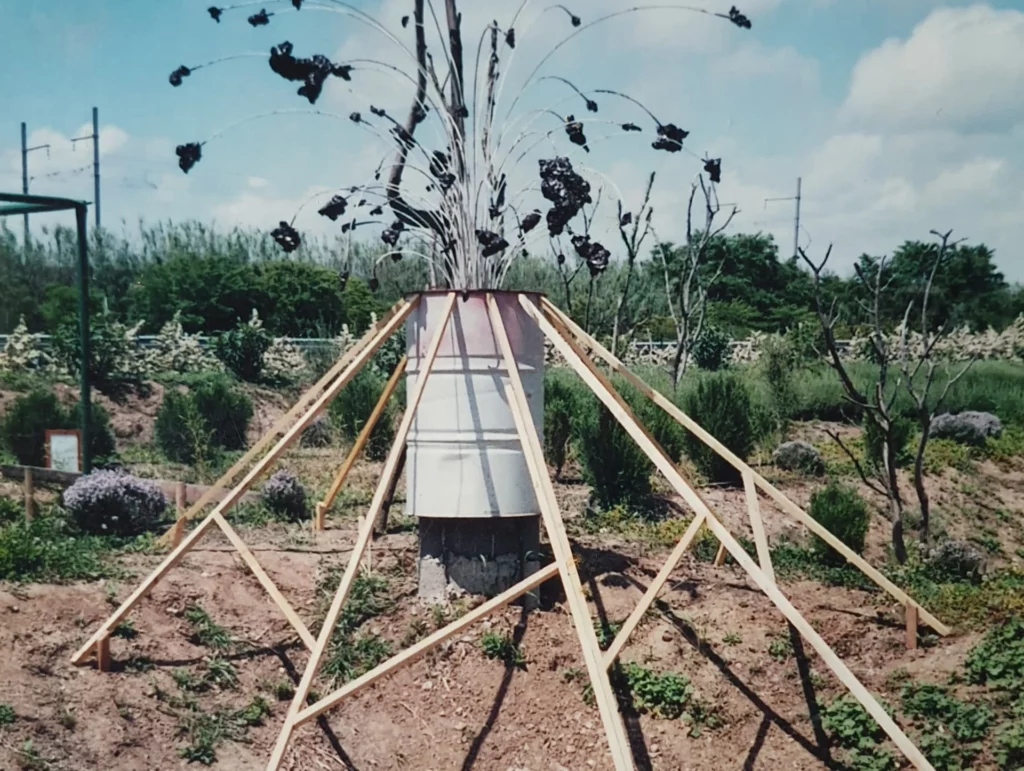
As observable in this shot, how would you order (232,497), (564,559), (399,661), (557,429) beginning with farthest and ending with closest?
(557,429), (232,497), (399,661), (564,559)

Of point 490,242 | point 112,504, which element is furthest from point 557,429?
point 490,242

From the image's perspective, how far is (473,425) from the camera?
19.1 ft

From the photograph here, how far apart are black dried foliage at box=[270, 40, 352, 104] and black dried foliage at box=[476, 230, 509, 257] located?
1.13 m

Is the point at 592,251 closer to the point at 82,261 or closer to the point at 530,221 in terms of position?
the point at 530,221

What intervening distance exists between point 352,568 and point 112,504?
9.09ft

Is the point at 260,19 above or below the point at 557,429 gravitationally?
above

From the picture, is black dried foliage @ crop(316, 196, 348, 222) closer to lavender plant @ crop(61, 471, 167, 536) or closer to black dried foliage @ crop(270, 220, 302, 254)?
black dried foliage @ crop(270, 220, 302, 254)

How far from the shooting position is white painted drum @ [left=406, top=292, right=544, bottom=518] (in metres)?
5.82

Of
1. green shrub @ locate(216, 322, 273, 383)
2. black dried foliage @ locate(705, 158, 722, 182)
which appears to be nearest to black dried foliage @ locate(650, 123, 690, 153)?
black dried foliage @ locate(705, 158, 722, 182)

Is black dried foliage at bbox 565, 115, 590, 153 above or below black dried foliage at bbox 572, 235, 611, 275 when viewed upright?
above

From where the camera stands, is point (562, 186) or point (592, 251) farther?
point (592, 251)

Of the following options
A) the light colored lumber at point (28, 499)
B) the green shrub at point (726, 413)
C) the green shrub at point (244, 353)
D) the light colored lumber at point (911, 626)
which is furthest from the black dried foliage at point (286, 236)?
the green shrub at point (244, 353)

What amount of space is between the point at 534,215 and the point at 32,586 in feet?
11.4

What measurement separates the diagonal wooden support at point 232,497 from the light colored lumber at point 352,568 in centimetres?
32
